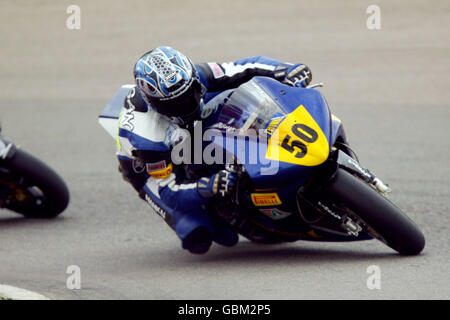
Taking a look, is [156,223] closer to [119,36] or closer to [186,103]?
[186,103]

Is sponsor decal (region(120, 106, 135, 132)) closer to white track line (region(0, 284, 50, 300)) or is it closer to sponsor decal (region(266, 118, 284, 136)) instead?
sponsor decal (region(266, 118, 284, 136))

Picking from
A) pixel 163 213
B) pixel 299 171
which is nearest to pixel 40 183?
pixel 163 213

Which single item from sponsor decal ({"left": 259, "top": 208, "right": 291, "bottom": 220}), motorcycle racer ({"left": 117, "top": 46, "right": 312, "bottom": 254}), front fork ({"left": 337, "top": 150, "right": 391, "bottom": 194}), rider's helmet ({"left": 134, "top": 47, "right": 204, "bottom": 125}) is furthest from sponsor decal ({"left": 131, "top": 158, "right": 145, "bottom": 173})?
front fork ({"left": 337, "top": 150, "right": 391, "bottom": 194})

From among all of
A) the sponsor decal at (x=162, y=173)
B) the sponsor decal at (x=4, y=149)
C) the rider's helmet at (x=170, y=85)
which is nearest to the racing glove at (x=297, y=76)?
the rider's helmet at (x=170, y=85)

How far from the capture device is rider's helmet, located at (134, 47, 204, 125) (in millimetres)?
5660

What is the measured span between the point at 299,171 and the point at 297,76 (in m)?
1.02

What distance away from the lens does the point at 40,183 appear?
25.0 ft

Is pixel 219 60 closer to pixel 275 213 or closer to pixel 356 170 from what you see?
pixel 275 213

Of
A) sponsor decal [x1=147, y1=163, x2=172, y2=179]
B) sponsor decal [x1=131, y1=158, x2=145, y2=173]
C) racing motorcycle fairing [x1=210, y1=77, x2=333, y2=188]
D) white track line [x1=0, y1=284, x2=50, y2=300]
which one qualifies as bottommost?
white track line [x1=0, y1=284, x2=50, y2=300]

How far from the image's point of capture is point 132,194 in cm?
865

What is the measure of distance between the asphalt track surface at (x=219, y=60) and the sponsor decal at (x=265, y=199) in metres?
0.47

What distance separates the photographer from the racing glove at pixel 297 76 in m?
5.98

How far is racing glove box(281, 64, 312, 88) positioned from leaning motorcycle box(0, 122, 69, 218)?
8.43 feet

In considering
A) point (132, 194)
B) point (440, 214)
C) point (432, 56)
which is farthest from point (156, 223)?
point (432, 56)
